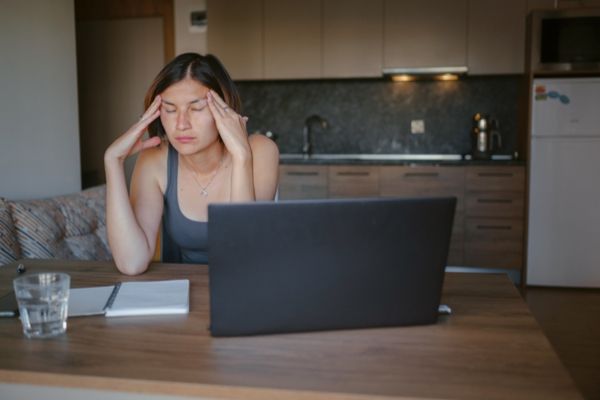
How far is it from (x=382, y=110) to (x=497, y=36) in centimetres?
106

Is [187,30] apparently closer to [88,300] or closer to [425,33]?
[425,33]

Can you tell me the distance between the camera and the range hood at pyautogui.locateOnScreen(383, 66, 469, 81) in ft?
14.3

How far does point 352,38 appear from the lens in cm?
450

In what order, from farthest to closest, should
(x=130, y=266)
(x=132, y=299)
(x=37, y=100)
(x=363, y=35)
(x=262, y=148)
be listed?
(x=363, y=35)
(x=37, y=100)
(x=262, y=148)
(x=130, y=266)
(x=132, y=299)

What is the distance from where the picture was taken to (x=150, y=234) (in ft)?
5.32

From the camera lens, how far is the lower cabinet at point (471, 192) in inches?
164

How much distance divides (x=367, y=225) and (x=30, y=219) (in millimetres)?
1672

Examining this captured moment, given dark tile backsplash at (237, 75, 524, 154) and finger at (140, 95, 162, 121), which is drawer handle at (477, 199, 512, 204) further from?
finger at (140, 95, 162, 121)

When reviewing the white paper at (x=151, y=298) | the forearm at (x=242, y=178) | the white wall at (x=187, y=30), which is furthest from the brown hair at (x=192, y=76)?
the white wall at (x=187, y=30)

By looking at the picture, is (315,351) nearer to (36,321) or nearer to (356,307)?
(356,307)

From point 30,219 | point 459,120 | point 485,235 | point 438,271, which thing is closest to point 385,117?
point 459,120

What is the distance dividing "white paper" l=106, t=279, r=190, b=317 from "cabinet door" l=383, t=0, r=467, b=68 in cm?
351

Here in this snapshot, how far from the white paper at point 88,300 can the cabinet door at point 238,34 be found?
3.58m

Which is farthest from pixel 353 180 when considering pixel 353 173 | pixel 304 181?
pixel 304 181
